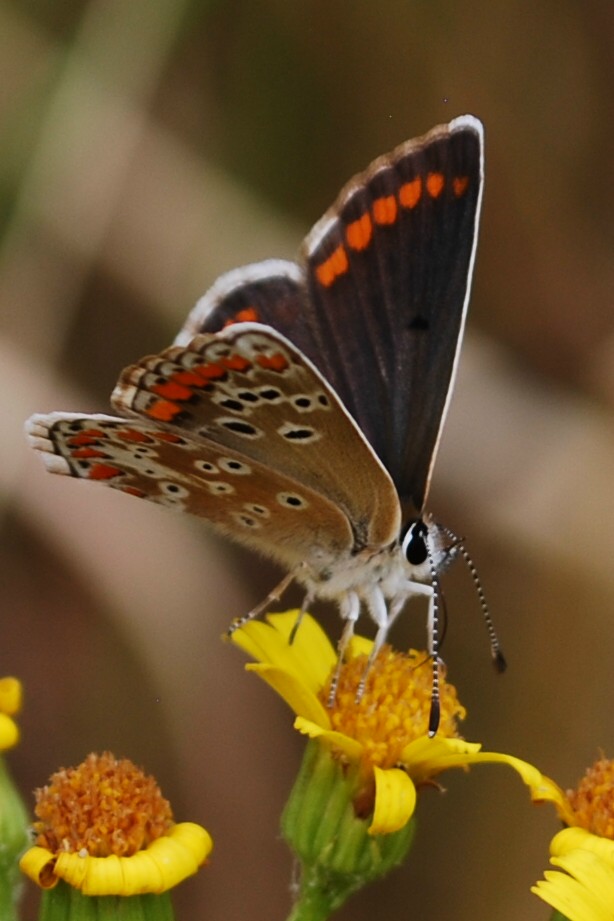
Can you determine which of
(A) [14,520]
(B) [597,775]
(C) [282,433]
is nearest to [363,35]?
(A) [14,520]

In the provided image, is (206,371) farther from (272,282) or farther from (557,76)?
(557,76)

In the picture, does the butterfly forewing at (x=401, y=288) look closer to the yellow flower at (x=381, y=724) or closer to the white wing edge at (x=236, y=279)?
the white wing edge at (x=236, y=279)

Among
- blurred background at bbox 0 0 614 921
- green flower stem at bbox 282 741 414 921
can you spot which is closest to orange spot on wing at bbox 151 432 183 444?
green flower stem at bbox 282 741 414 921

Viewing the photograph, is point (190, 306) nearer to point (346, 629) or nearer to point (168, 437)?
point (168, 437)

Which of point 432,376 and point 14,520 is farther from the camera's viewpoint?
point 14,520

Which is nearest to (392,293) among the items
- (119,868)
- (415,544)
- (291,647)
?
(415,544)

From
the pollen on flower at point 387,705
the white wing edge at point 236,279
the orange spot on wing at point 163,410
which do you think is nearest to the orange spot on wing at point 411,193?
the white wing edge at point 236,279
